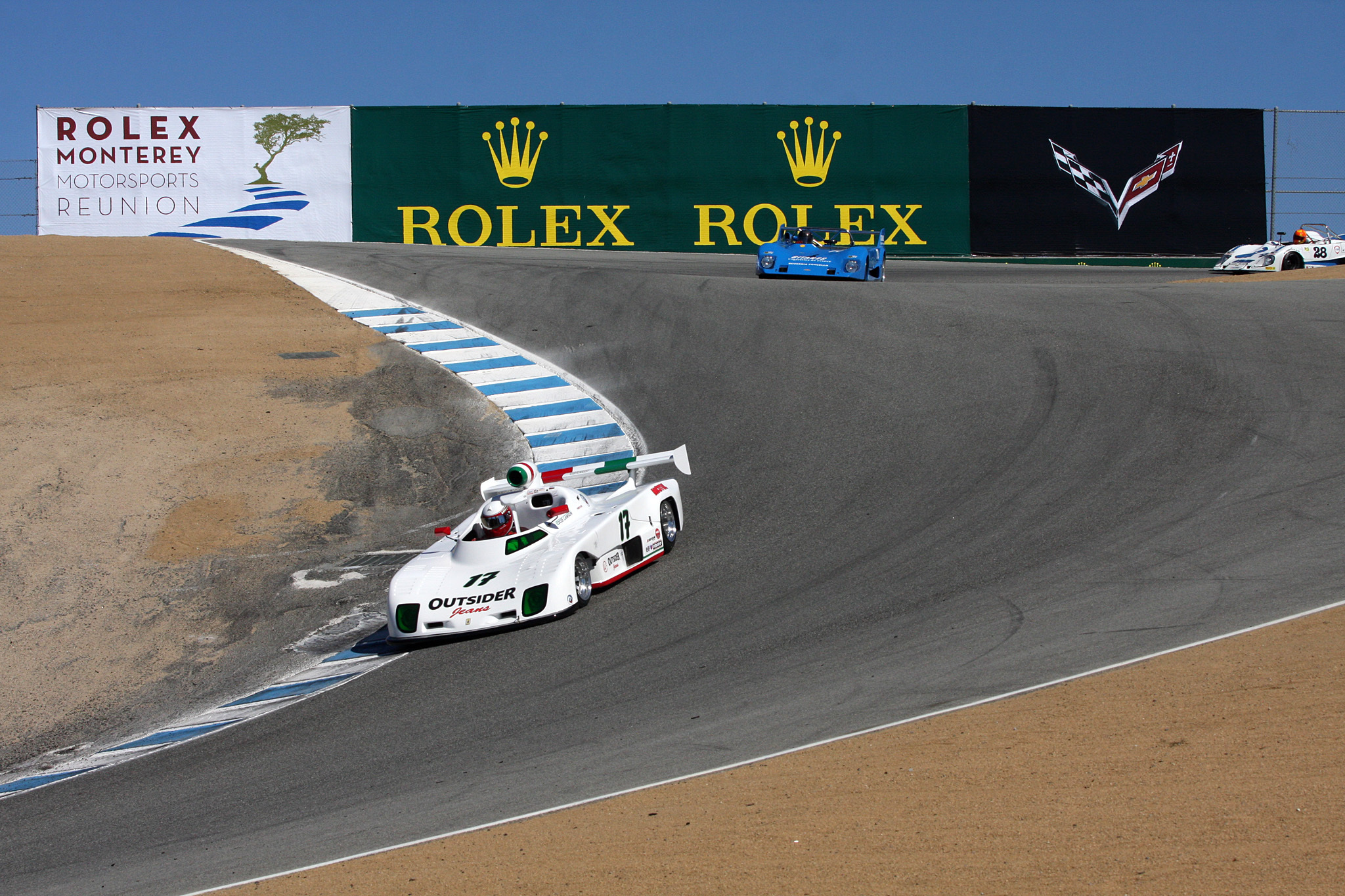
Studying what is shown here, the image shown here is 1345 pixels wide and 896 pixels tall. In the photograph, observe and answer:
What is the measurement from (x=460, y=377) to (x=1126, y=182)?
62.8ft

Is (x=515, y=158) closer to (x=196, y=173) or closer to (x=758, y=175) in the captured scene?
(x=758, y=175)

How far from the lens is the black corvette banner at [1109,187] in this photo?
27766mm

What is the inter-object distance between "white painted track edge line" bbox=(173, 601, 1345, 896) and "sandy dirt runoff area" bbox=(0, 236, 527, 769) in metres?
3.78

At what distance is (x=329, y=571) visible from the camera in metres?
11.7

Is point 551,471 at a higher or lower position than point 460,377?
lower

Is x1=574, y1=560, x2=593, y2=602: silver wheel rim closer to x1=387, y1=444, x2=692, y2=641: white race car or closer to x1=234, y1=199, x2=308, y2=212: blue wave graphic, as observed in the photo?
x1=387, y1=444, x2=692, y2=641: white race car

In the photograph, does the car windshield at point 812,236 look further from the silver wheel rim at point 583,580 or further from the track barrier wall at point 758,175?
the silver wheel rim at point 583,580

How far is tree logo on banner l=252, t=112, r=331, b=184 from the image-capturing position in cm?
2764

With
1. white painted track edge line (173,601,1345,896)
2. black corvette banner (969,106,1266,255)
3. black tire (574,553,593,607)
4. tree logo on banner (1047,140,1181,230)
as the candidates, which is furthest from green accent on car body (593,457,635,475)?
tree logo on banner (1047,140,1181,230)

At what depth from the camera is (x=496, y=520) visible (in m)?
10.1

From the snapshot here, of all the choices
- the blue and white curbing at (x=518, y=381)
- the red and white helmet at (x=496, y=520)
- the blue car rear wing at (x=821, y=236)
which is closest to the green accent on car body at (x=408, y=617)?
the red and white helmet at (x=496, y=520)

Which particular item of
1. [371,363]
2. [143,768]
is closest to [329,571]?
[143,768]

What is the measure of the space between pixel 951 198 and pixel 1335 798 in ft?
80.1

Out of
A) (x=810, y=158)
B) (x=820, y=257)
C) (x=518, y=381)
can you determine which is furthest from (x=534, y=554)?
(x=810, y=158)
